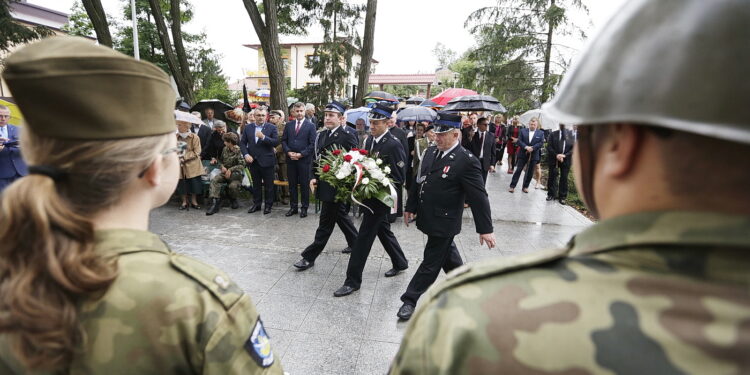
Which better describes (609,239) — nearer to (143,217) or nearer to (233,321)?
(233,321)

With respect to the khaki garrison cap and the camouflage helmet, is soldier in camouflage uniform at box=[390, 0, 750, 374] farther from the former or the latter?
the khaki garrison cap

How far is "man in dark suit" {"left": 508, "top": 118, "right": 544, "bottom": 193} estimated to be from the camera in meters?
10.3

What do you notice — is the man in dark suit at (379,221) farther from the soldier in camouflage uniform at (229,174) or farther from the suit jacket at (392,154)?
the soldier in camouflage uniform at (229,174)

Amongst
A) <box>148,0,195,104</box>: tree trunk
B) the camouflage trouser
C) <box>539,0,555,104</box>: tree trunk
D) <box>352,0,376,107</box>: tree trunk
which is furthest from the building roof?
the camouflage trouser

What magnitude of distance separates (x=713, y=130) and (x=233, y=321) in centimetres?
102

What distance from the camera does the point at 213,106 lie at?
1040 centimetres

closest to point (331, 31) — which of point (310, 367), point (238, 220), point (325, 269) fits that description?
point (238, 220)

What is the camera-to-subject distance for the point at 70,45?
2.92 feet

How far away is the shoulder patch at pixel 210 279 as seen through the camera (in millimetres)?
965

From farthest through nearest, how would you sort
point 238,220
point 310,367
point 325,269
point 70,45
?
point 238,220 < point 325,269 < point 310,367 < point 70,45

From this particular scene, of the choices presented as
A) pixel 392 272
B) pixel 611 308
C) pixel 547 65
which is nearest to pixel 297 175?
pixel 392 272

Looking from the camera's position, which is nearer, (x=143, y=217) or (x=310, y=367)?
(x=143, y=217)

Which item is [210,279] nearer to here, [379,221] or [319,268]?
[379,221]

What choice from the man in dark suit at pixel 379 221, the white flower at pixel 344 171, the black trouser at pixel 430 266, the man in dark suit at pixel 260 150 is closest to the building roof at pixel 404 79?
the man in dark suit at pixel 260 150
